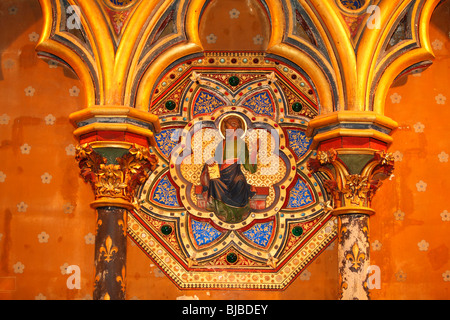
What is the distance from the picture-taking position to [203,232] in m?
11.0

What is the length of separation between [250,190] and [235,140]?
2.28 ft

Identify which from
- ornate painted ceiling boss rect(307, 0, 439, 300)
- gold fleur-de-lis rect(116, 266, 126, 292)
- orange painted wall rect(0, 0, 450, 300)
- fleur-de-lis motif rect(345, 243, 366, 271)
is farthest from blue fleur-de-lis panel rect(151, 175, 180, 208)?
fleur-de-lis motif rect(345, 243, 366, 271)

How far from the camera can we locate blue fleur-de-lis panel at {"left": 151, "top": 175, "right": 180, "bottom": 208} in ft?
36.4

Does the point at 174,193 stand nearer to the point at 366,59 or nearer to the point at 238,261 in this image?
the point at 238,261

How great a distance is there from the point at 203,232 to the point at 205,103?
173 cm

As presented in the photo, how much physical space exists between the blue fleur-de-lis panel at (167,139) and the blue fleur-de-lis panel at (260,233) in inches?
57.6

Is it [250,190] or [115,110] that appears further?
[250,190]

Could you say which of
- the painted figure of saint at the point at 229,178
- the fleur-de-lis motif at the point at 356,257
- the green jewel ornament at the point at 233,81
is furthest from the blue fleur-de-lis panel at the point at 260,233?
the green jewel ornament at the point at 233,81

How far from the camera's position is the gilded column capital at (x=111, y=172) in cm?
1030

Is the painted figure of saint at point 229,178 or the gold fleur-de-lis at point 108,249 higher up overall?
the painted figure of saint at point 229,178

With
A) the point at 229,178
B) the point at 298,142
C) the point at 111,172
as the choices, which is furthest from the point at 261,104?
the point at 111,172

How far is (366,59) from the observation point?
10.6 metres

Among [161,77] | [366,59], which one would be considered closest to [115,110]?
[161,77]

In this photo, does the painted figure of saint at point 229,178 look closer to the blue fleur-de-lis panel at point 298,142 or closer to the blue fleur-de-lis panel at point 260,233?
the blue fleur-de-lis panel at point 260,233
